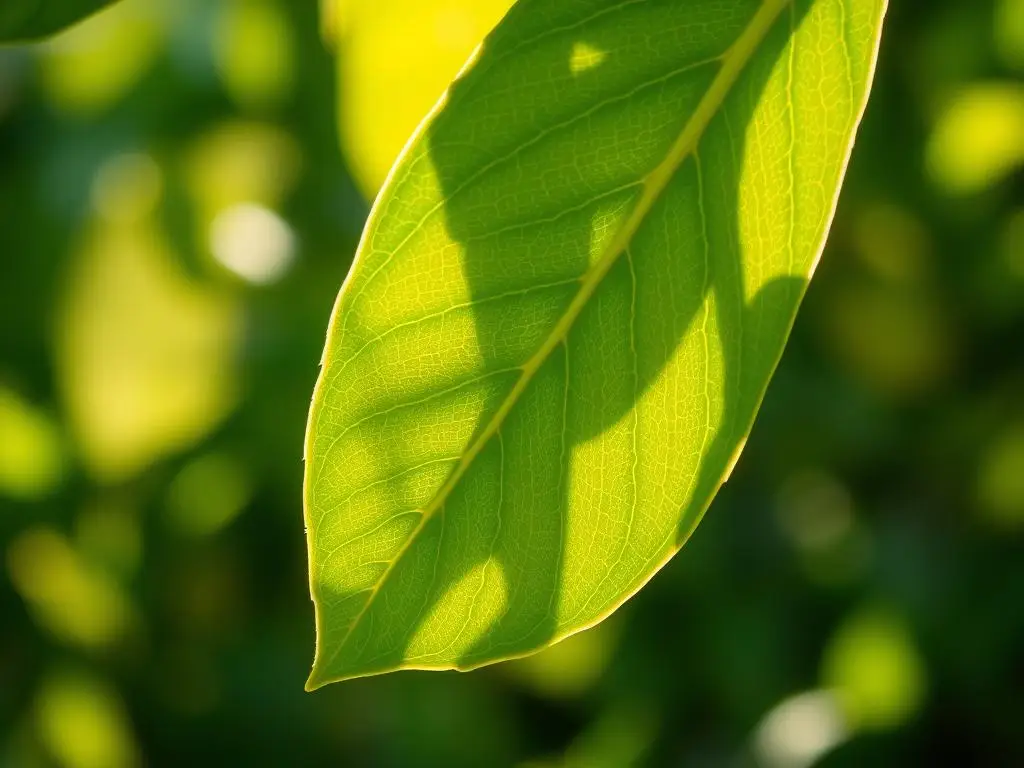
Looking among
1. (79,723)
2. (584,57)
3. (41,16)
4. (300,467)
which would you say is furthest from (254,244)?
(584,57)

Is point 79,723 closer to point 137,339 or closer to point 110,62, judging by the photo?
point 137,339

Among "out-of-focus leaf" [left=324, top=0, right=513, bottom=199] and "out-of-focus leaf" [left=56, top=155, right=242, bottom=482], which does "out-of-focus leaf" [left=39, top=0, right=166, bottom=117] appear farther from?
"out-of-focus leaf" [left=324, top=0, right=513, bottom=199]

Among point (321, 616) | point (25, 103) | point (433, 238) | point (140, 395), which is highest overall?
point (25, 103)

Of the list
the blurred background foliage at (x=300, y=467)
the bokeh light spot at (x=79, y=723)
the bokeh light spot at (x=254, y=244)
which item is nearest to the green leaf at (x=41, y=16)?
the blurred background foliage at (x=300, y=467)

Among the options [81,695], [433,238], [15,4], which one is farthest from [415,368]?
[81,695]

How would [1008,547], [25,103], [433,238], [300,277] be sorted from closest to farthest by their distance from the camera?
[433,238] < [1008,547] < [300,277] < [25,103]

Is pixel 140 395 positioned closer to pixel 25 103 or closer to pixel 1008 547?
pixel 25 103

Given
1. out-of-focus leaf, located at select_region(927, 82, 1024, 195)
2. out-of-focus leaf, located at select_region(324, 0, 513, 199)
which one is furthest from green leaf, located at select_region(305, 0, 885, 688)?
out-of-focus leaf, located at select_region(927, 82, 1024, 195)
